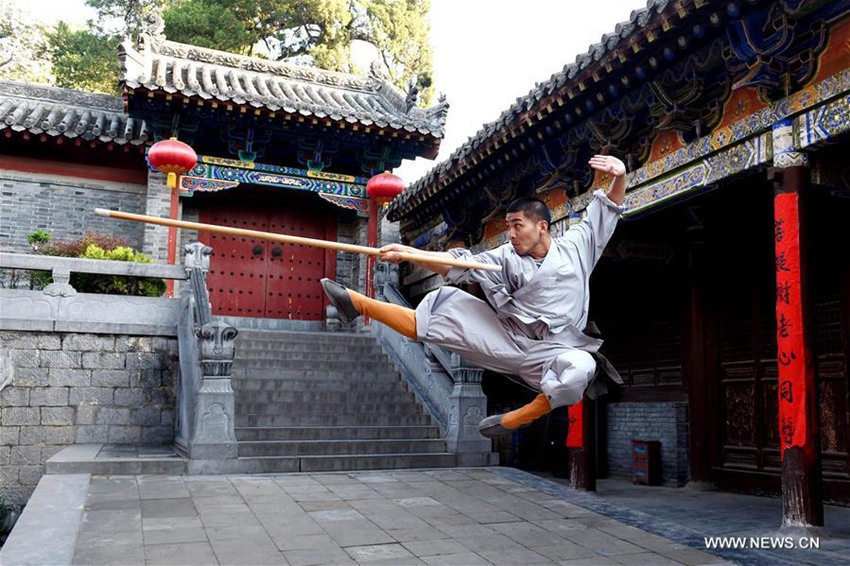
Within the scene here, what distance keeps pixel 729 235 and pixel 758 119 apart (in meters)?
2.79

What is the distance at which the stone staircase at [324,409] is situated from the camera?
26.3 ft

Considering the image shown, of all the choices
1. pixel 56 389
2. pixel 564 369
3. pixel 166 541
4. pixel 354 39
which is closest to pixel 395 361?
pixel 56 389

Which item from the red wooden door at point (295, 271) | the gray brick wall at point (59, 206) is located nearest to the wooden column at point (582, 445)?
the red wooden door at point (295, 271)

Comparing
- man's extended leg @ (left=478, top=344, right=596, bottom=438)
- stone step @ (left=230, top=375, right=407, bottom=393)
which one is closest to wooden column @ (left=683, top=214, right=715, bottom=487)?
stone step @ (left=230, top=375, right=407, bottom=393)

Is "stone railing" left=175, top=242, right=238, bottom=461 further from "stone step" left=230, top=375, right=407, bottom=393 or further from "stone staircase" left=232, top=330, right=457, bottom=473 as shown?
"stone step" left=230, top=375, right=407, bottom=393

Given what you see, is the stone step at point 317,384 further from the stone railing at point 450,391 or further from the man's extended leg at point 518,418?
the man's extended leg at point 518,418

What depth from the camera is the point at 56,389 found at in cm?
903

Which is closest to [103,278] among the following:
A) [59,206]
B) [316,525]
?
[59,206]

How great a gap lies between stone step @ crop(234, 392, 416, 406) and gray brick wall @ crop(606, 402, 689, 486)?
285cm

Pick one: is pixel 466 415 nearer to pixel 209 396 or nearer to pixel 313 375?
pixel 313 375

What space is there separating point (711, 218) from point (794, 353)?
346 centimetres

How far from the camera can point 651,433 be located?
937 cm

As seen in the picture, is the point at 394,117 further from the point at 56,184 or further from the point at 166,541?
the point at 166,541

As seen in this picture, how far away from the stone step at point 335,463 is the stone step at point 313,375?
1.99 metres
